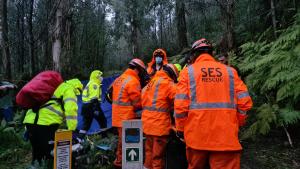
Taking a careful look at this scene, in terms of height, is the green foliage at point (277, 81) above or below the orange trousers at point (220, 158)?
above

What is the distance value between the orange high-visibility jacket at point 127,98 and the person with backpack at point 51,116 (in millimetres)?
1191

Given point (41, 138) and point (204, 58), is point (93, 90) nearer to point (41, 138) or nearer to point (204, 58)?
point (41, 138)

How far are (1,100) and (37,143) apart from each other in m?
5.40

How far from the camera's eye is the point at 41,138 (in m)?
5.42

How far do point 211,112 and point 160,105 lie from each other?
5.47ft

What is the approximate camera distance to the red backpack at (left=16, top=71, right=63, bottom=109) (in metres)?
5.19

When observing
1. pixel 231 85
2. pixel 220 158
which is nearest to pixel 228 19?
pixel 231 85

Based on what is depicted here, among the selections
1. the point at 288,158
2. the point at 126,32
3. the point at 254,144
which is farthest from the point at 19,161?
the point at 126,32

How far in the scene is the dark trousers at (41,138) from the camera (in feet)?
17.7

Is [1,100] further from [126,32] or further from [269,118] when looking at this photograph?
[126,32]

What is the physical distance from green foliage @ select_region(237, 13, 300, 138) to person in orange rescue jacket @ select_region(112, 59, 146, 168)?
2338 mm

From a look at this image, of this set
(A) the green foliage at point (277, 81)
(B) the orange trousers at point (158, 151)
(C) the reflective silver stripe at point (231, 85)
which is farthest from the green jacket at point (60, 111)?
(A) the green foliage at point (277, 81)

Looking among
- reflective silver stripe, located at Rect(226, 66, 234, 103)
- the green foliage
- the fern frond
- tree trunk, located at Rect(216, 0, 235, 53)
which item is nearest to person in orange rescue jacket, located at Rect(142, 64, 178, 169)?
reflective silver stripe, located at Rect(226, 66, 234, 103)

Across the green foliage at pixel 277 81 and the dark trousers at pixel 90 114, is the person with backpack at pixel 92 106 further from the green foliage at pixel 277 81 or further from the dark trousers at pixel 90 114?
the green foliage at pixel 277 81
